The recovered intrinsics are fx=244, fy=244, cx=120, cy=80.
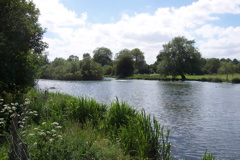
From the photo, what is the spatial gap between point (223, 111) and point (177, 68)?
192 feet

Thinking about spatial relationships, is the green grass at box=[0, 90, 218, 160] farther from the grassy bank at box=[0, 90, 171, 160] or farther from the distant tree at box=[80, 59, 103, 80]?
the distant tree at box=[80, 59, 103, 80]

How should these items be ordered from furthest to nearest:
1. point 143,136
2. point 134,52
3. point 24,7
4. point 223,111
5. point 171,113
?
point 134,52 < point 223,111 < point 171,113 < point 24,7 < point 143,136

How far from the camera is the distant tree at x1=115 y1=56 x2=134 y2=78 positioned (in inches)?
4213

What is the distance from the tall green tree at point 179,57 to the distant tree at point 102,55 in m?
61.2

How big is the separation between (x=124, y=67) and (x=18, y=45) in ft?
317

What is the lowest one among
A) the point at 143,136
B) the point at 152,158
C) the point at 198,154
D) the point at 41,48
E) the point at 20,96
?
the point at 198,154

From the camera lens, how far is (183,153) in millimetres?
11219

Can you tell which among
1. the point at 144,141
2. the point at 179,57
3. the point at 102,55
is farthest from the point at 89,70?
the point at 144,141

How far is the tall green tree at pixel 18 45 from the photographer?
1130 cm

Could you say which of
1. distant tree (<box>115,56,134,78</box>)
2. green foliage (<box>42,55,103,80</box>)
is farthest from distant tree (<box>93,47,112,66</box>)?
green foliage (<box>42,55,103,80</box>)

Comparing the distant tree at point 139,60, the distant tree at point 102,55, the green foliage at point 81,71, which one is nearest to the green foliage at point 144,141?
the green foliage at point 81,71

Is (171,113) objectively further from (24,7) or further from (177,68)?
(177,68)

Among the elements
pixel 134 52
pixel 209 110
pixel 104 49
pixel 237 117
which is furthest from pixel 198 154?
pixel 104 49

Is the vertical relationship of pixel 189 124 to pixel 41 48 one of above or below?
below
